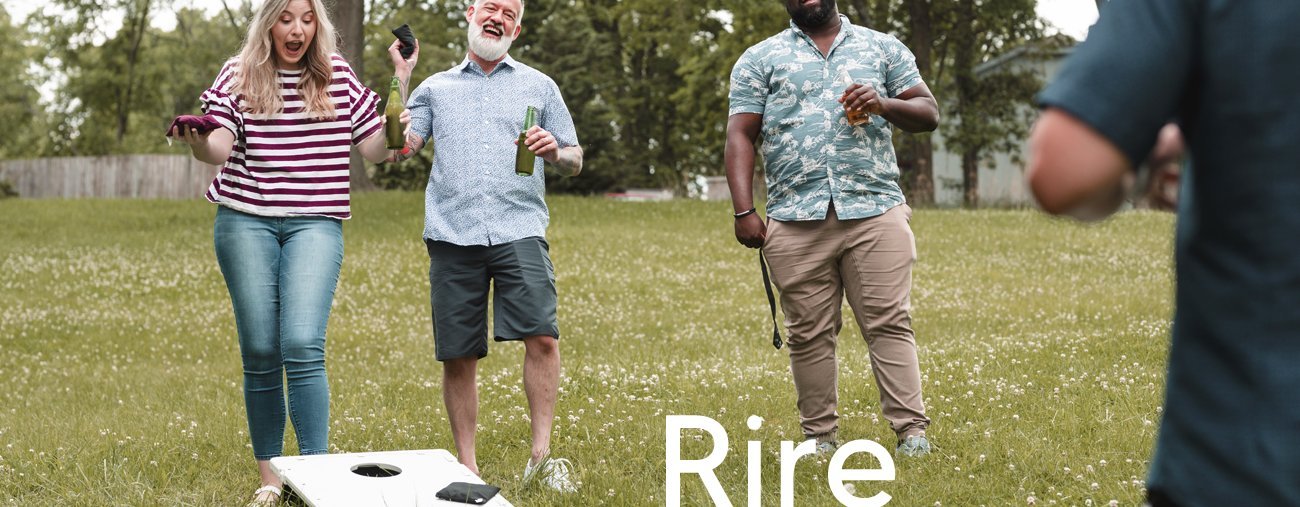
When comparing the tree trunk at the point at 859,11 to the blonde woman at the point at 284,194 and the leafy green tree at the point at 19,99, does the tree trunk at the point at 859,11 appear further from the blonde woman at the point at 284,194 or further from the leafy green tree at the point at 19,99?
the leafy green tree at the point at 19,99

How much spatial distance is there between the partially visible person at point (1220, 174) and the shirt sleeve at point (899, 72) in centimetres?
413

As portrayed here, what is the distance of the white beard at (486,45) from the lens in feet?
18.3

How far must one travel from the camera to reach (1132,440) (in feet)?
19.0

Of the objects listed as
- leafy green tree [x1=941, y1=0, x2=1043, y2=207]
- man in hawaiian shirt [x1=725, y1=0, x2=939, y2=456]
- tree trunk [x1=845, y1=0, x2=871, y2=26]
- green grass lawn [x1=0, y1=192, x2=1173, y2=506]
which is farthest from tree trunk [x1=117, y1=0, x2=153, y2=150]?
man in hawaiian shirt [x1=725, y1=0, x2=939, y2=456]

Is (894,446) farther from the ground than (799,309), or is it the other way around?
(799,309)

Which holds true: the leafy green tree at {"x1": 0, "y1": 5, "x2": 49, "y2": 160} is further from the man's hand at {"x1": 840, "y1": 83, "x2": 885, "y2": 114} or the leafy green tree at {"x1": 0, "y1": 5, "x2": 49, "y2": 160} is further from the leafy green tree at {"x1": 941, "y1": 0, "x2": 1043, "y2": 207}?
the man's hand at {"x1": 840, "y1": 83, "x2": 885, "y2": 114}

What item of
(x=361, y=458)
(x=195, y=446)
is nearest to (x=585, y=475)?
(x=361, y=458)

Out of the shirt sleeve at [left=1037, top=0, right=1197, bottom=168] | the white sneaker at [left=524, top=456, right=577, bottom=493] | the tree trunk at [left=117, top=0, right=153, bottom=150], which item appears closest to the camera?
the shirt sleeve at [left=1037, top=0, right=1197, bottom=168]

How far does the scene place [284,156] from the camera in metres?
5.12

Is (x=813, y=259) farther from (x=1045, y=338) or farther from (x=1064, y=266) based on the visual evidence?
(x=1064, y=266)

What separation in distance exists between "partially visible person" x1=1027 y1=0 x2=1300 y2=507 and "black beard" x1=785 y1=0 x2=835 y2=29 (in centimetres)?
416

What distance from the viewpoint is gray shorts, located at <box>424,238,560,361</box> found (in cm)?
553

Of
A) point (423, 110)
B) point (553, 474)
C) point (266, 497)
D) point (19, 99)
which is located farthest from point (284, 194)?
point (19, 99)

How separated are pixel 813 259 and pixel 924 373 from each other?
99.3 inches
